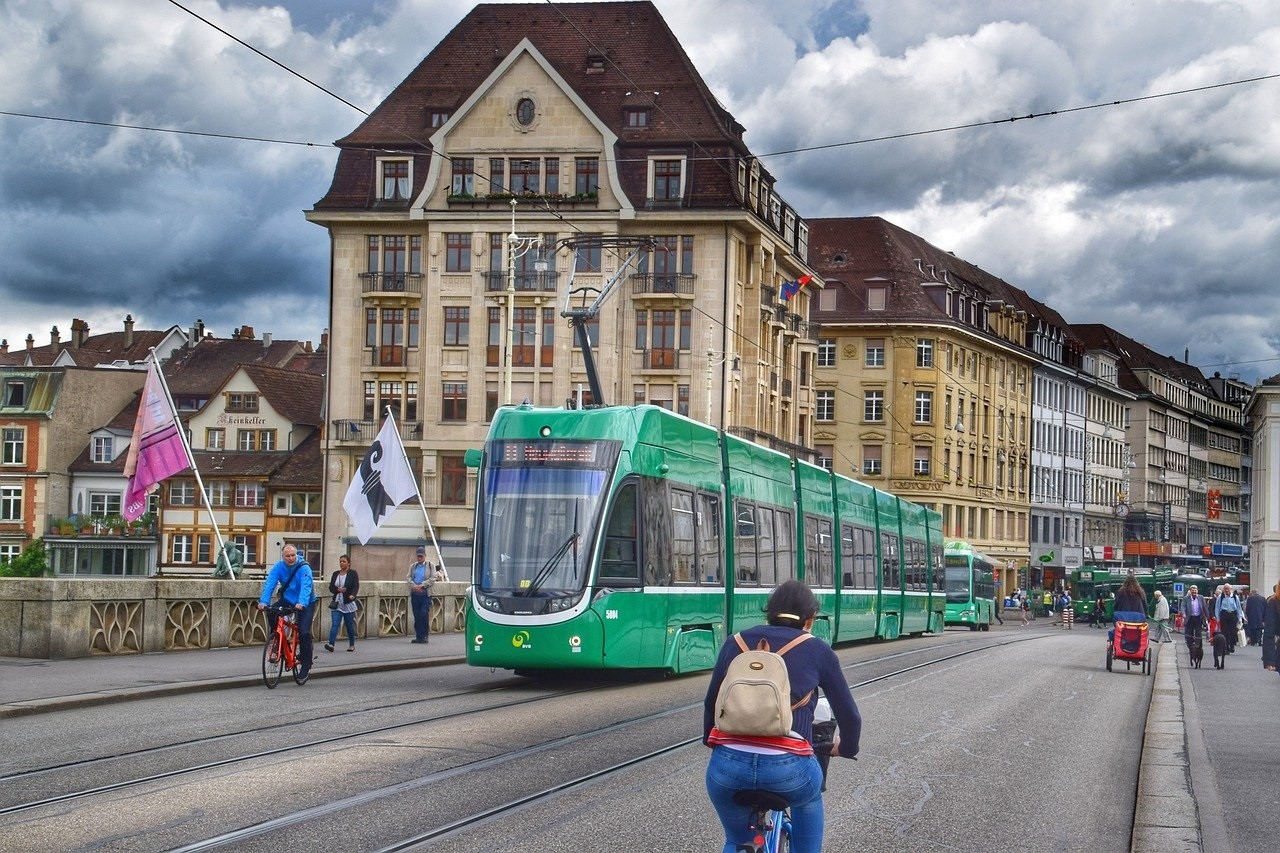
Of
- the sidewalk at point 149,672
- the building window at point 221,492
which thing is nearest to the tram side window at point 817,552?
the sidewalk at point 149,672

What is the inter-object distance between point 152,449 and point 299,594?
804cm

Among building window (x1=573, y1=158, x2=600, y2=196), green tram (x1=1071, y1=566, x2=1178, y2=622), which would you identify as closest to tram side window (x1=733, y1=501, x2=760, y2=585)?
building window (x1=573, y1=158, x2=600, y2=196)

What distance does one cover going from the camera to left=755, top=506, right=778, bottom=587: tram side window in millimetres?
26672

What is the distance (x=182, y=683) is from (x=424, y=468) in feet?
156

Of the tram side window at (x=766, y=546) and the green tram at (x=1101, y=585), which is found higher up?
the tram side window at (x=766, y=546)

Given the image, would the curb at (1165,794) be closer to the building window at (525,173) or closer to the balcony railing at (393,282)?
the building window at (525,173)

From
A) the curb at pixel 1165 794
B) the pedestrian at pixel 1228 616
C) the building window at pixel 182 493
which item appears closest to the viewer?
the curb at pixel 1165 794

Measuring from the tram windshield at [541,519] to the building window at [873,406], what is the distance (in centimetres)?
7931

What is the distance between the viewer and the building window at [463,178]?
66.6 metres

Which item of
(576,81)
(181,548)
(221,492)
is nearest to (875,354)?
(221,492)

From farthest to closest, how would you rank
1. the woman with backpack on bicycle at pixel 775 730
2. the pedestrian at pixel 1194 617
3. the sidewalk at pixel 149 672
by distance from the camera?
the pedestrian at pixel 1194 617 → the sidewalk at pixel 149 672 → the woman with backpack on bicycle at pixel 775 730

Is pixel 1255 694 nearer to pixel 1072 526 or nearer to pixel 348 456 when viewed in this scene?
pixel 348 456

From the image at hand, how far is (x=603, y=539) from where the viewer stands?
810 inches

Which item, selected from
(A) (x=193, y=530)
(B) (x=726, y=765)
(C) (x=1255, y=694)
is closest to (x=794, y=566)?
(C) (x=1255, y=694)
